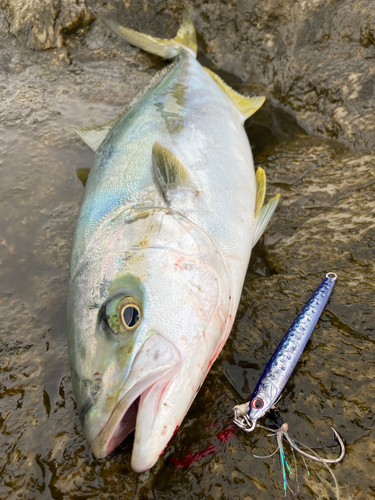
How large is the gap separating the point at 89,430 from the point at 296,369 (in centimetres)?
100

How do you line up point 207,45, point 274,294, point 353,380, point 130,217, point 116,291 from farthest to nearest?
1. point 207,45
2. point 274,294
3. point 130,217
4. point 353,380
5. point 116,291

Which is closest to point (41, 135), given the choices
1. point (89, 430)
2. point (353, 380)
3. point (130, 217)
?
point (130, 217)

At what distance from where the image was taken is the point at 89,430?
4.57 ft

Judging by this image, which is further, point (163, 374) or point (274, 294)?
point (274, 294)

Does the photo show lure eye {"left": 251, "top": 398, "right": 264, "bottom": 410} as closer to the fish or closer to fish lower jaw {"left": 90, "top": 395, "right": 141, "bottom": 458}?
the fish

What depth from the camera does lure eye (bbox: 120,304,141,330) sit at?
148 cm

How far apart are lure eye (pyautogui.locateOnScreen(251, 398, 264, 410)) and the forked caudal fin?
3.10 m

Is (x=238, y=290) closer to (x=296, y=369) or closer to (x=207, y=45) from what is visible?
(x=296, y=369)

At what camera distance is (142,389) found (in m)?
1.37

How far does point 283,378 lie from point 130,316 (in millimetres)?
753

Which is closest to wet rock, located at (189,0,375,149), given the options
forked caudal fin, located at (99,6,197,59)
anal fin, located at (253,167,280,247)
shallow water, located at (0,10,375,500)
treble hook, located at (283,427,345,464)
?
shallow water, located at (0,10,375,500)

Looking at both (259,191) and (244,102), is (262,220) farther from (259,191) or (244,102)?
(244,102)

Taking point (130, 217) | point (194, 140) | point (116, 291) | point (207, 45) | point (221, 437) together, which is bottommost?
point (221, 437)

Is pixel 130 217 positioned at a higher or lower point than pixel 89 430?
higher
